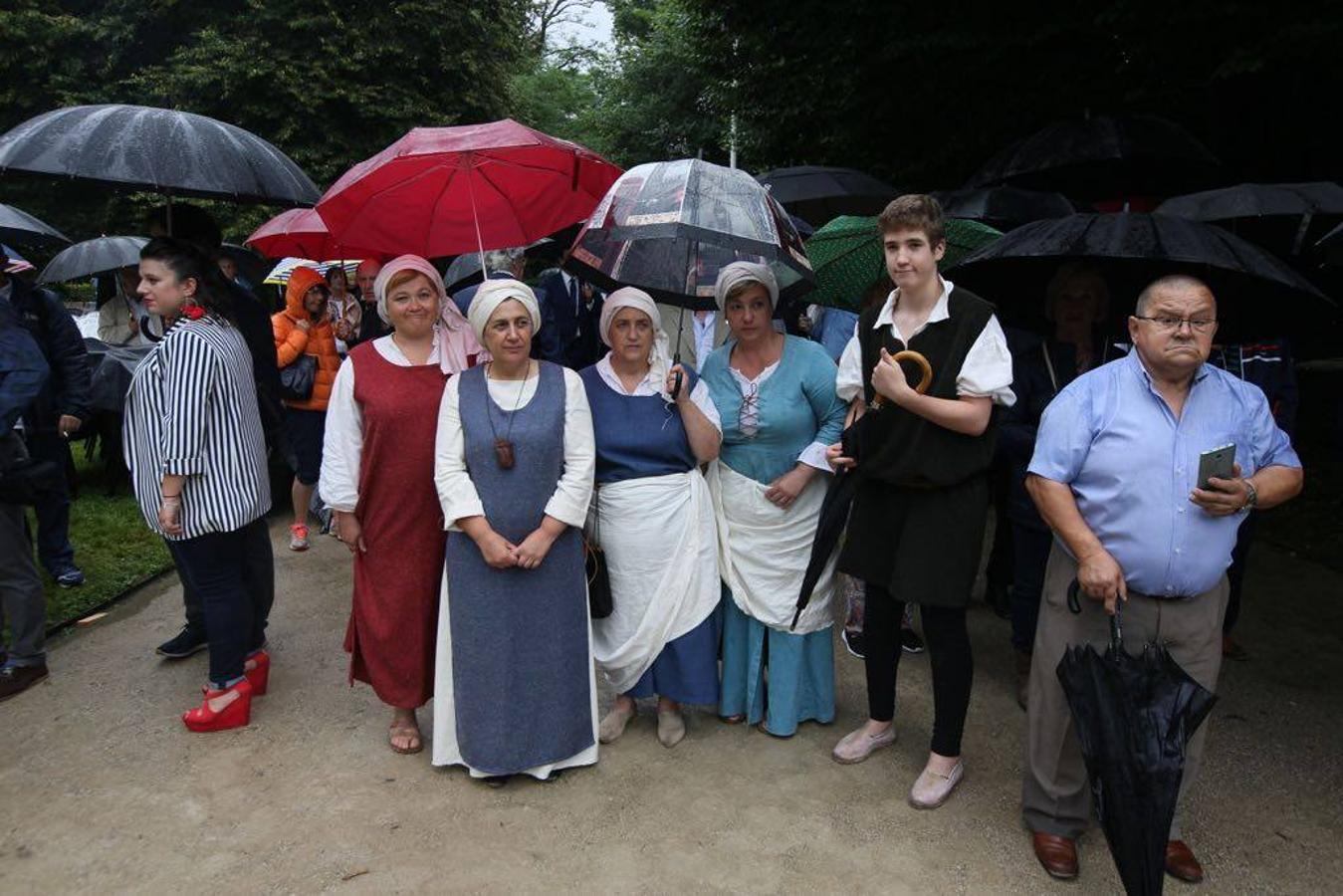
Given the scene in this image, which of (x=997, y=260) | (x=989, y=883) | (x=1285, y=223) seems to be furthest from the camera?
(x=1285, y=223)

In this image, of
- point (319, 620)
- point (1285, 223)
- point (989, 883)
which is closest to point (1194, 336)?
point (989, 883)

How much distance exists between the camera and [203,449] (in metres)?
3.48

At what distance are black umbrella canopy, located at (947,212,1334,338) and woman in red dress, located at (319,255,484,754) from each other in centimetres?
196

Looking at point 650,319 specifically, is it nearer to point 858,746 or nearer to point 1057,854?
point 858,746

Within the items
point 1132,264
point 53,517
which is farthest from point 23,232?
point 1132,264

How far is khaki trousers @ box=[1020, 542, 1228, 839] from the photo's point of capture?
8.67ft

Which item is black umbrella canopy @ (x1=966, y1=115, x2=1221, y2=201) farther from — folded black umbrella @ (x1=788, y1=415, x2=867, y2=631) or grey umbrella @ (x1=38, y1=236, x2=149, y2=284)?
grey umbrella @ (x1=38, y1=236, x2=149, y2=284)

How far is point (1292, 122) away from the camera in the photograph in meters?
8.35

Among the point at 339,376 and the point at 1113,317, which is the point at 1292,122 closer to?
the point at 1113,317

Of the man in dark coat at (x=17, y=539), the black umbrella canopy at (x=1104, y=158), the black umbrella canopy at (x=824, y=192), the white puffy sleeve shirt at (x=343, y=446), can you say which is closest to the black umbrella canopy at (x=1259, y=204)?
the black umbrella canopy at (x=1104, y=158)

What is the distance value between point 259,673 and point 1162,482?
3.49 m

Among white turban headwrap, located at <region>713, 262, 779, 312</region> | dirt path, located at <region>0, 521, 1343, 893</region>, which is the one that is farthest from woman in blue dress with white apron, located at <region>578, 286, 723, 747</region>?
dirt path, located at <region>0, 521, 1343, 893</region>

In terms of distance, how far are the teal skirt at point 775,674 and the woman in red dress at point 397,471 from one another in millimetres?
1141

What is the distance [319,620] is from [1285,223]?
701cm
